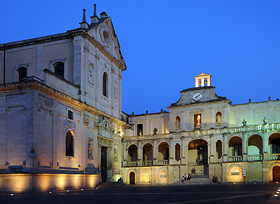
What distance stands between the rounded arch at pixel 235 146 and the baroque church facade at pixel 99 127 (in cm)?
14

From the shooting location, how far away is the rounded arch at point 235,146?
5234cm

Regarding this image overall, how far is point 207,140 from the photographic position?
50.7 m

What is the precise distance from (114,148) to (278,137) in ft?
74.1

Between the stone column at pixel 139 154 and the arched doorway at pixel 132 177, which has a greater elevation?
the stone column at pixel 139 154

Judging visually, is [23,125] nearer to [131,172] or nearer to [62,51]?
[62,51]

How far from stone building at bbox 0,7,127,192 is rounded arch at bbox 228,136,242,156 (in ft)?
52.6

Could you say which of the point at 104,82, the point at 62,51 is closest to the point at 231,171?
the point at 104,82

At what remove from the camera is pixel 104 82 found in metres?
44.2

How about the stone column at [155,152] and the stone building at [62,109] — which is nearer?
the stone building at [62,109]

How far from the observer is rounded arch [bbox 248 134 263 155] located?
5162cm

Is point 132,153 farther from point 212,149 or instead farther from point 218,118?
point 218,118

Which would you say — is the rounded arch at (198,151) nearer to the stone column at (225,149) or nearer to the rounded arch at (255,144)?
the stone column at (225,149)

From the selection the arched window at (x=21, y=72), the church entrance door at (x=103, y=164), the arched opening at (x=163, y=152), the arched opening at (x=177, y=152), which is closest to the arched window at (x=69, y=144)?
the church entrance door at (x=103, y=164)

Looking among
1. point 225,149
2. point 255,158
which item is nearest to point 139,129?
point 225,149
